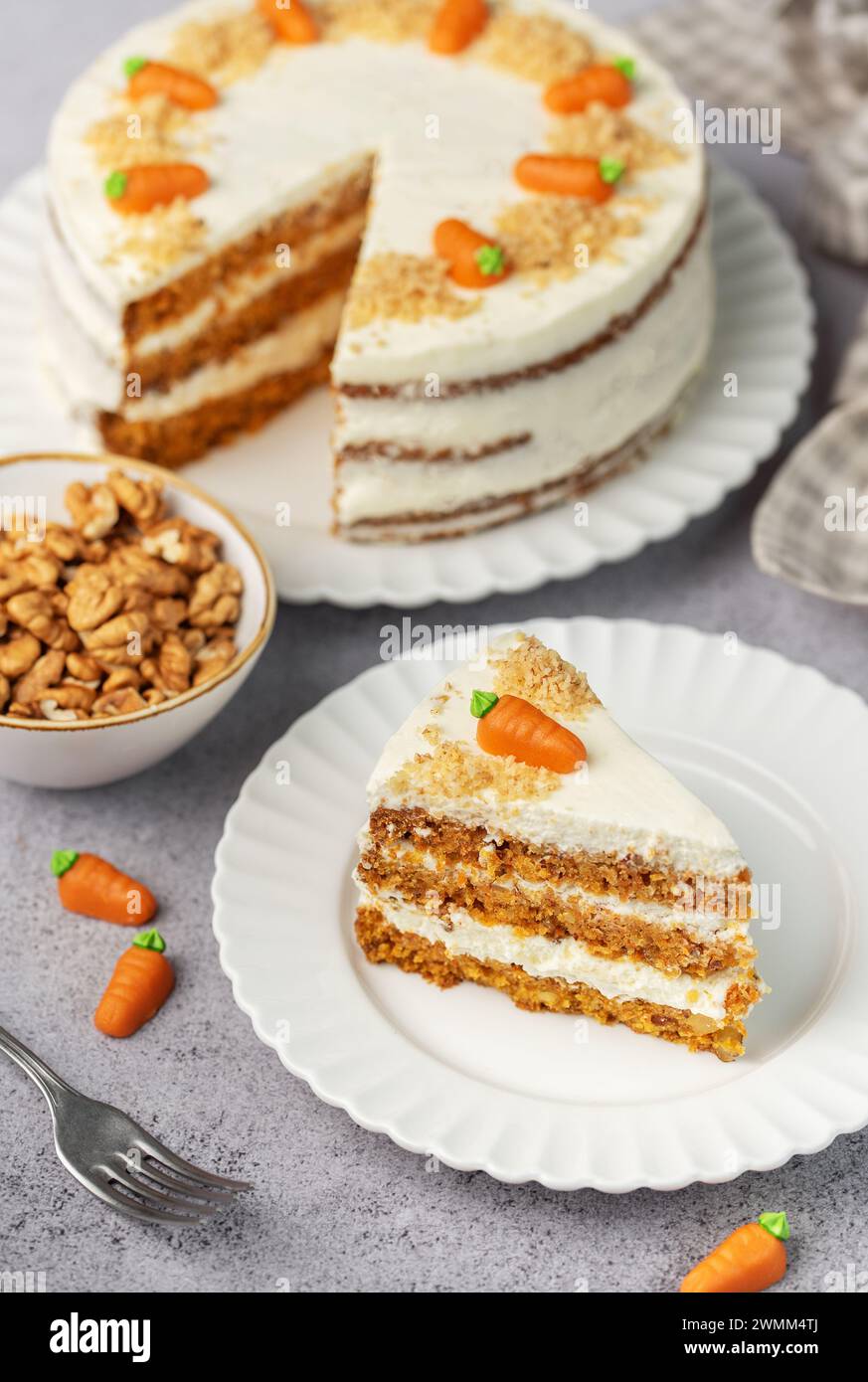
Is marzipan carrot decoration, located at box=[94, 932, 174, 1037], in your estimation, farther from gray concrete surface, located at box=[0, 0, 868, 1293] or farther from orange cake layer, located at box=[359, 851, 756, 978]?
orange cake layer, located at box=[359, 851, 756, 978]

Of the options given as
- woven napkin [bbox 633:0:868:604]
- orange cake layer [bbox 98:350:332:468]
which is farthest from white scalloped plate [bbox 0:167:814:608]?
woven napkin [bbox 633:0:868:604]

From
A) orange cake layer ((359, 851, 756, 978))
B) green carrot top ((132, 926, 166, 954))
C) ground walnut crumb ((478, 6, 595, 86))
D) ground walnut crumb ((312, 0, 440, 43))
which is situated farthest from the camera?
ground walnut crumb ((312, 0, 440, 43))

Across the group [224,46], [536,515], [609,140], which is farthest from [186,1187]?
[224,46]

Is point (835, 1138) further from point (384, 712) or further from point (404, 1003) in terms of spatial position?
point (384, 712)

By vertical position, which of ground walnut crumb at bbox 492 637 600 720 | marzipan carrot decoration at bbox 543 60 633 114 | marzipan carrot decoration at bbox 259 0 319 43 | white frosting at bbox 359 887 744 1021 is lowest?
white frosting at bbox 359 887 744 1021

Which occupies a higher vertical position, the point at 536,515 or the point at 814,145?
the point at 814,145

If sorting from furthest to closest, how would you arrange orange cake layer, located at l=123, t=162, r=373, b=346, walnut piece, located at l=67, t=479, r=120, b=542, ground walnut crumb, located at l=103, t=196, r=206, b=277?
orange cake layer, located at l=123, t=162, r=373, b=346 → ground walnut crumb, located at l=103, t=196, r=206, b=277 → walnut piece, located at l=67, t=479, r=120, b=542

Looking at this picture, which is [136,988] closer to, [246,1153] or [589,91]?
[246,1153]
